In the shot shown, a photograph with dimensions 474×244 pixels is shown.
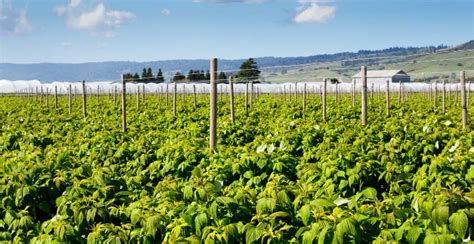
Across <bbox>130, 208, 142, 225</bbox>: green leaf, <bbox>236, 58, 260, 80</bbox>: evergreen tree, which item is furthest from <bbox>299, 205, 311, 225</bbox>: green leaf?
<bbox>236, 58, 260, 80</bbox>: evergreen tree

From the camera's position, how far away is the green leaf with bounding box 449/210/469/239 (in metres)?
3.88

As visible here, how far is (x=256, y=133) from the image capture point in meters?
14.8

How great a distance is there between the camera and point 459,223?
3893mm

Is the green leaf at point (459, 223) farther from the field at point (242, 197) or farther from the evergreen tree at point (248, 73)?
the evergreen tree at point (248, 73)

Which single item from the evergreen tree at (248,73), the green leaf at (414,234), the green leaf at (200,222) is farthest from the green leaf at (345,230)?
the evergreen tree at (248,73)

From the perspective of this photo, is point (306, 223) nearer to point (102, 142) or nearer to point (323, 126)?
point (102, 142)

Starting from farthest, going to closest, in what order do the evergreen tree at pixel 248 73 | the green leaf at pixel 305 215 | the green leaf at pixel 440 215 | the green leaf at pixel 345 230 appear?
the evergreen tree at pixel 248 73 < the green leaf at pixel 305 215 < the green leaf at pixel 440 215 < the green leaf at pixel 345 230

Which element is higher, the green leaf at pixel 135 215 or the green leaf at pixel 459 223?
the green leaf at pixel 459 223

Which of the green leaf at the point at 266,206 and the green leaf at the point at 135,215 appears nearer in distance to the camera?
the green leaf at the point at 266,206

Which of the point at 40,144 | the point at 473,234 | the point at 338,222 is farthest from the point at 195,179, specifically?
the point at 40,144

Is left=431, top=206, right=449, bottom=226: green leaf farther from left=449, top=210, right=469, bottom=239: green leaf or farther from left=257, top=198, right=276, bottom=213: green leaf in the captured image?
left=257, top=198, right=276, bottom=213: green leaf

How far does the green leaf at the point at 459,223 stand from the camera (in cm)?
388

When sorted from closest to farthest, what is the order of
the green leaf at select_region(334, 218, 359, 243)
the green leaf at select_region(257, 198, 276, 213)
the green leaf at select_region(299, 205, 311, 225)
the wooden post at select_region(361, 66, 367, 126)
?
1. the green leaf at select_region(334, 218, 359, 243)
2. the green leaf at select_region(299, 205, 311, 225)
3. the green leaf at select_region(257, 198, 276, 213)
4. the wooden post at select_region(361, 66, 367, 126)

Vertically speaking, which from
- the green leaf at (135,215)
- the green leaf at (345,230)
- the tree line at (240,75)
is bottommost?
the green leaf at (135,215)
